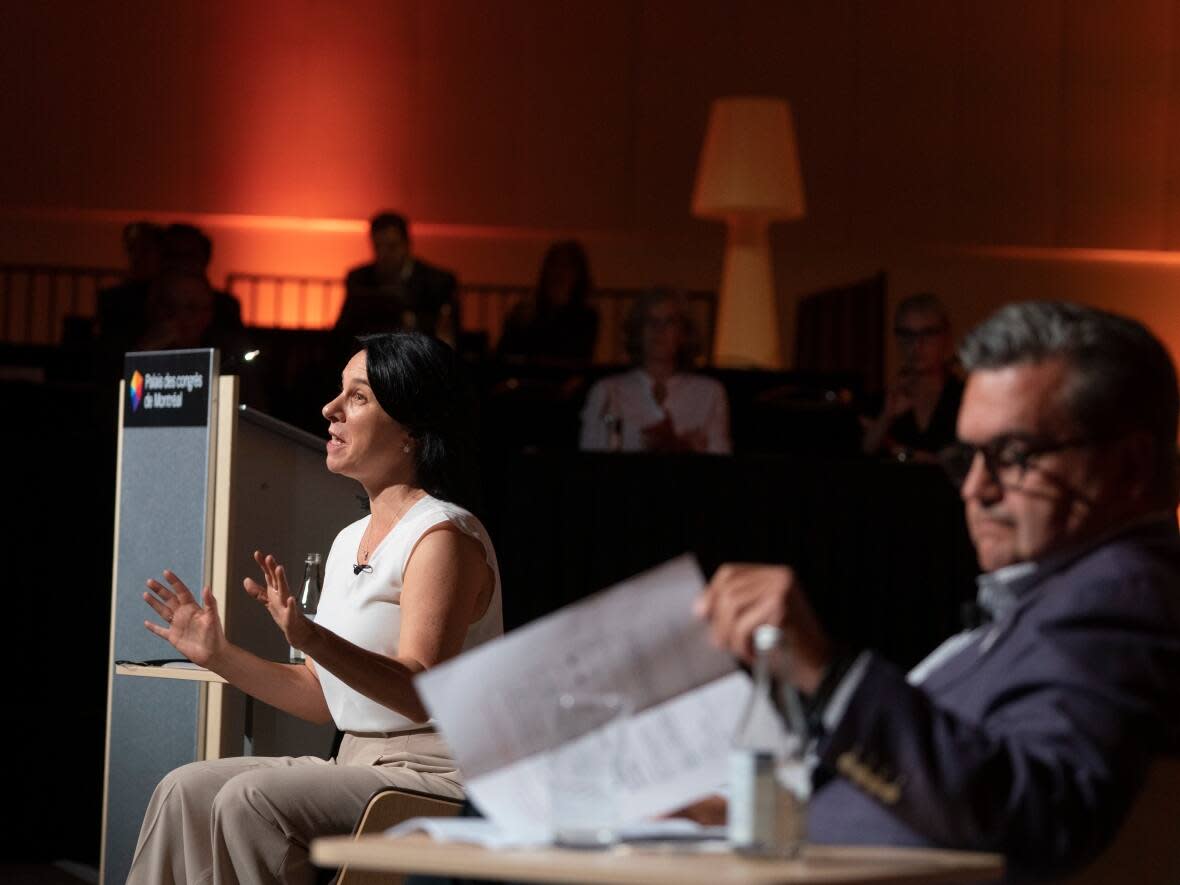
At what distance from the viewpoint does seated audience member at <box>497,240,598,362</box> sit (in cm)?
805

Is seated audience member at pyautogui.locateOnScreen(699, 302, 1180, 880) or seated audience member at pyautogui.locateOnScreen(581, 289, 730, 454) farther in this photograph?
seated audience member at pyautogui.locateOnScreen(581, 289, 730, 454)

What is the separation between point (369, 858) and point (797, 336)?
1049 centimetres

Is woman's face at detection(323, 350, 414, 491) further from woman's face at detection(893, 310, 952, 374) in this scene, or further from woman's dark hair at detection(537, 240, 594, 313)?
woman's dark hair at detection(537, 240, 594, 313)

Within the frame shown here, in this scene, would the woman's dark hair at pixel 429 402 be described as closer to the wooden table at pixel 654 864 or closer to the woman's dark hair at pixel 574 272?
the wooden table at pixel 654 864

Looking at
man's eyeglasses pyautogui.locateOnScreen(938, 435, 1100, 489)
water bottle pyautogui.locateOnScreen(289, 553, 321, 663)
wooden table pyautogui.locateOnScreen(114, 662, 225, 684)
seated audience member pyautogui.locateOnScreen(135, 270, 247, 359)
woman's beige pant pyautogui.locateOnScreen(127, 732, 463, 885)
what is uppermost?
seated audience member pyautogui.locateOnScreen(135, 270, 247, 359)

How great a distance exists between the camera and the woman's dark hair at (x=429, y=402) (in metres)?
3.06

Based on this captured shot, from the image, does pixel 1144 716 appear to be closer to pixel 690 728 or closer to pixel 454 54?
pixel 690 728

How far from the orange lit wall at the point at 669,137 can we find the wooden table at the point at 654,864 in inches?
412

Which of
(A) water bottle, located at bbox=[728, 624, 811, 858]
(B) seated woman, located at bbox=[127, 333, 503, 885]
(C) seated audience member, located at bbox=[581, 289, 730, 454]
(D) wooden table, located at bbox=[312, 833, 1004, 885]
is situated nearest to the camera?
(D) wooden table, located at bbox=[312, 833, 1004, 885]

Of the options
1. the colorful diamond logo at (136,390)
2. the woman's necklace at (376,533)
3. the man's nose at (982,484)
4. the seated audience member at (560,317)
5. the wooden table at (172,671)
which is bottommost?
the wooden table at (172,671)

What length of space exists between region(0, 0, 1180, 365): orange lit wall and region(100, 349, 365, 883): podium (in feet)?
26.8

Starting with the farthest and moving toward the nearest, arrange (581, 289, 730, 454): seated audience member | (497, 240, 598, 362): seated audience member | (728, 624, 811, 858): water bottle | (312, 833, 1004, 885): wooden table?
1. (497, 240, 598, 362): seated audience member
2. (581, 289, 730, 454): seated audience member
3. (728, 624, 811, 858): water bottle
4. (312, 833, 1004, 885): wooden table

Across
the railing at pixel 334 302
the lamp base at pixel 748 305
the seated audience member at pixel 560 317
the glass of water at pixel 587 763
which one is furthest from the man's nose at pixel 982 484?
the railing at pixel 334 302

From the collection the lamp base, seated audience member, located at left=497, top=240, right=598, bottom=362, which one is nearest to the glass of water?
seated audience member, located at left=497, top=240, right=598, bottom=362
